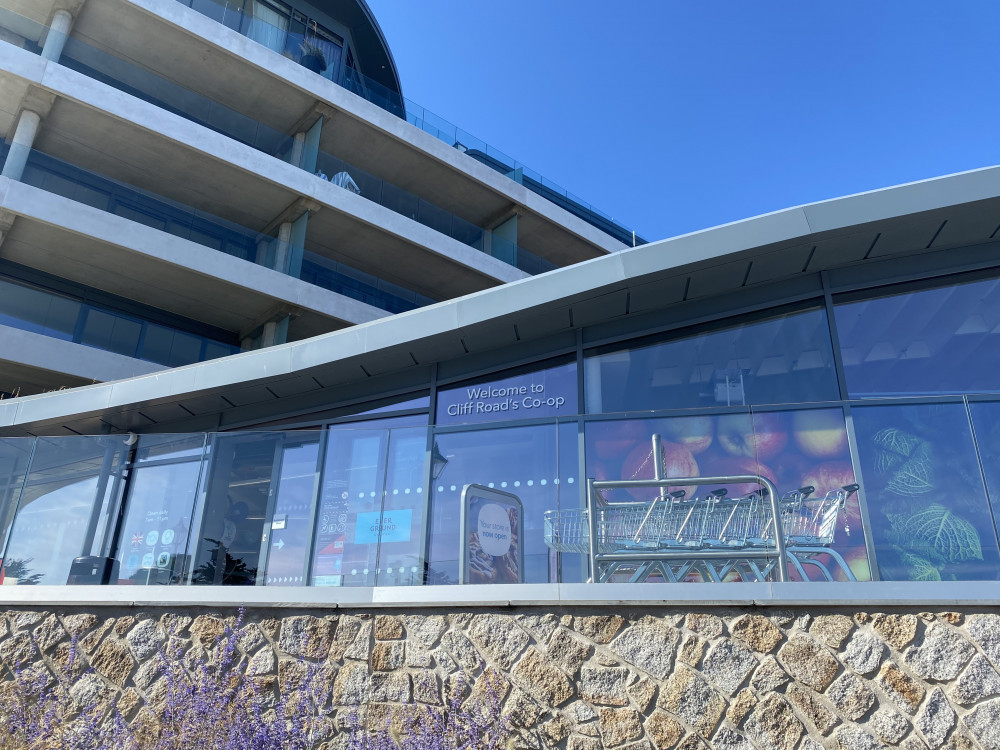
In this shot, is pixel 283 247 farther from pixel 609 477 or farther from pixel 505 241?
pixel 609 477

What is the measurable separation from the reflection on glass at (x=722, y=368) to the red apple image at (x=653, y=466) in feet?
6.89

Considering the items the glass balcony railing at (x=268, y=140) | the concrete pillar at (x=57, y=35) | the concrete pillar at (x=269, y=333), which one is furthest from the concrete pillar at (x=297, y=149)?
the concrete pillar at (x=57, y=35)

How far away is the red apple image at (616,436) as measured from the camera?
7.12 metres

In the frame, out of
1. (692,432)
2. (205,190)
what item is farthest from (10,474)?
(205,190)

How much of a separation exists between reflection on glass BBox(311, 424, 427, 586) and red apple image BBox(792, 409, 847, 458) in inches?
126

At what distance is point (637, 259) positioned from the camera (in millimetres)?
8695

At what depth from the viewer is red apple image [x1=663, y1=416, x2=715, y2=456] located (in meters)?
6.89

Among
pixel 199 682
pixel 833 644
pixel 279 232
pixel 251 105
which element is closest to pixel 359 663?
pixel 199 682

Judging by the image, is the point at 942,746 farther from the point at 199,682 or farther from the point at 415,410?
the point at 415,410

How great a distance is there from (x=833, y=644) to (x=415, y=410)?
574 cm

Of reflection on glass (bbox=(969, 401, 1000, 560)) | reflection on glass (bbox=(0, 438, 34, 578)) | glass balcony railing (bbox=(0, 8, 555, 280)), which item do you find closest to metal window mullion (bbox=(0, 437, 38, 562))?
reflection on glass (bbox=(0, 438, 34, 578))

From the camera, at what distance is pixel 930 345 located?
8625mm

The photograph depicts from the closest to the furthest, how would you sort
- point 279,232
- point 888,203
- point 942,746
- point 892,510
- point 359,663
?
point 942,746
point 892,510
point 359,663
point 888,203
point 279,232

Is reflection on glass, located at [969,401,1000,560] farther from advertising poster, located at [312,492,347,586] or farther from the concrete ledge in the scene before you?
advertising poster, located at [312,492,347,586]
